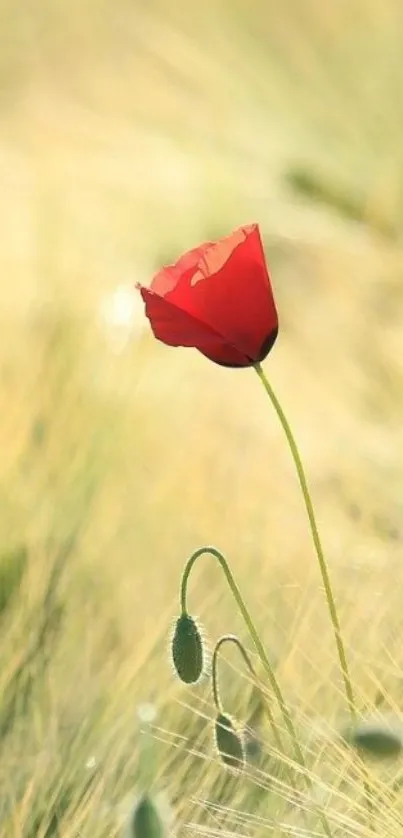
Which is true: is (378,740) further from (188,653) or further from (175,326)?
(175,326)

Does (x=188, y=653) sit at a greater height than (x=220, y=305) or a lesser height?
lesser

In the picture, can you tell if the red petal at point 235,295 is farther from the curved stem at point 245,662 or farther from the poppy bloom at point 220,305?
the curved stem at point 245,662

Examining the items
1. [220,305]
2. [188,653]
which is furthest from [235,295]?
[188,653]

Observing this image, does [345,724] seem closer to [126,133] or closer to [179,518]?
[179,518]

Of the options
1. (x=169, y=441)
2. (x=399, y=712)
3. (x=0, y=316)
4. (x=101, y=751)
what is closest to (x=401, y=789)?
(x=399, y=712)

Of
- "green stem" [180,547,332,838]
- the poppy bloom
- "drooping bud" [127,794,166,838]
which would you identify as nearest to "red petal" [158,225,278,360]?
the poppy bloom

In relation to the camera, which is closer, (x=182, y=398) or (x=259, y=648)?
(x=259, y=648)
